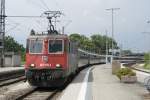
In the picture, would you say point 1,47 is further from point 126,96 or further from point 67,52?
point 126,96

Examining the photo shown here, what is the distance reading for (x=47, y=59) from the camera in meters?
24.2

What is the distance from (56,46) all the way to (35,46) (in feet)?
3.82

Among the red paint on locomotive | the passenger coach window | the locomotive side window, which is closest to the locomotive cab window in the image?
the passenger coach window

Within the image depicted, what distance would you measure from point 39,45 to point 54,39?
902 millimetres

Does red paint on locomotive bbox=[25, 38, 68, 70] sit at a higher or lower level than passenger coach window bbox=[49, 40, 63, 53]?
lower

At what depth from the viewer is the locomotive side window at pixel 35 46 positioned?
80.7ft

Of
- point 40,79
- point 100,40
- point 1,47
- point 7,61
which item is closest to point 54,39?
point 40,79

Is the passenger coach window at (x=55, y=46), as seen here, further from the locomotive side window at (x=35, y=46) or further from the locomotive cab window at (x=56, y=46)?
the locomotive side window at (x=35, y=46)

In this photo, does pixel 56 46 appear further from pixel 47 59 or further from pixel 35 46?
pixel 35 46

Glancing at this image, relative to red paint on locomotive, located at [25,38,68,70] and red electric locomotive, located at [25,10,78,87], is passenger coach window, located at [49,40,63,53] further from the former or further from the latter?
red paint on locomotive, located at [25,38,68,70]

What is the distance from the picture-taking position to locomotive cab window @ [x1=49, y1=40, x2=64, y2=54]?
80.1 feet

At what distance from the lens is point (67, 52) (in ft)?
81.5

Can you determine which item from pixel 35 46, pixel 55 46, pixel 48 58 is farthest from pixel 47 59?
pixel 35 46

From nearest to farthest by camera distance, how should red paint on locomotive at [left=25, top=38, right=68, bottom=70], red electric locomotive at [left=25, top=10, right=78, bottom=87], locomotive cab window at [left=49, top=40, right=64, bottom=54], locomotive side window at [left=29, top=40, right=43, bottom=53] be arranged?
red electric locomotive at [left=25, top=10, right=78, bottom=87] → red paint on locomotive at [left=25, top=38, right=68, bottom=70] → locomotive cab window at [left=49, top=40, right=64, bottom=54] → locomotive side window at [left=29, top=40, right=43, bottom=53]
